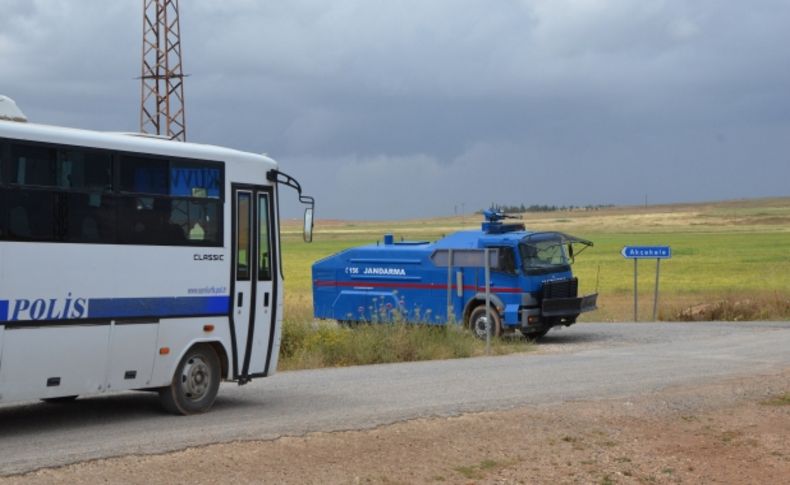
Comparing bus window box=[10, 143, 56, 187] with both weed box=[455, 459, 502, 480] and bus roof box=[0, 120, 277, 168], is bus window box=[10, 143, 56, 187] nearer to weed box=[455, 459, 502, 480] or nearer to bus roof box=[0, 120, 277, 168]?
bus roof box=[0, 120, 277, 168]

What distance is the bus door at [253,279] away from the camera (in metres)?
14.2

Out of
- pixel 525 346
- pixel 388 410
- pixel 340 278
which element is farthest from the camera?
pixel 340 278

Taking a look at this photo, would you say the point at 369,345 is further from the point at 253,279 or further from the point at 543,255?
the point at 253,279

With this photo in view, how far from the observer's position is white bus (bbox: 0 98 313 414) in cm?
1177

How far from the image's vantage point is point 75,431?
41.4ft

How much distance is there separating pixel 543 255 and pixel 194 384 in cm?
1452

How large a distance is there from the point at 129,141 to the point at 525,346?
13.8 metres

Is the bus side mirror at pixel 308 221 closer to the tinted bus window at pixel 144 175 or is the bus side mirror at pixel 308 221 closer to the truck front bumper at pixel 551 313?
the tinted bus window at pixel 144 175

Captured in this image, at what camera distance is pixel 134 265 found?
12875 millimetres

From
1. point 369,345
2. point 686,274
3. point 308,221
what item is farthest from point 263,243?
point 686,274

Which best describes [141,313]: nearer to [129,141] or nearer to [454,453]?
[129,141]

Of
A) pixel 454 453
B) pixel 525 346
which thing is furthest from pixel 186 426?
pixel 525 346

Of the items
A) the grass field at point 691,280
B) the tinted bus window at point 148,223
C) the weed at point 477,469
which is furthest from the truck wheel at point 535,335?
the weed at point 477,469

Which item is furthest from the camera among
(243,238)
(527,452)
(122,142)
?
(243,238)
